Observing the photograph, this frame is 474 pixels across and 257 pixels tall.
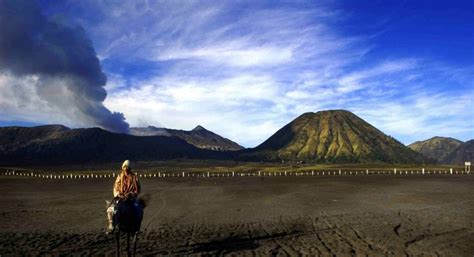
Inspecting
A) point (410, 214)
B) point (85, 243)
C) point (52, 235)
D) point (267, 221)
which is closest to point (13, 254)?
point (85, 243)

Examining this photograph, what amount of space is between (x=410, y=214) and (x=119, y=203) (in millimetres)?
15850

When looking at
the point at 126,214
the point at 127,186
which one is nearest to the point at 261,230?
the point at 127,186

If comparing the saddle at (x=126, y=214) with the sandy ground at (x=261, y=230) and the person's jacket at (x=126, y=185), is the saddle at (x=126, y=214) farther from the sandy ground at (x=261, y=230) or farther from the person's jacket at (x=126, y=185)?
the sandy ground at (x=261, y=230)

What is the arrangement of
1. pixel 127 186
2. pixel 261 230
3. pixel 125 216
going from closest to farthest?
pixel 125 216
pixel 127 186
pixel 261 230

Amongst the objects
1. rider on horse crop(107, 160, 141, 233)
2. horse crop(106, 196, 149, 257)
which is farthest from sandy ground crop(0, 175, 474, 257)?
rider on horse crop(107, 160, 141, 233)

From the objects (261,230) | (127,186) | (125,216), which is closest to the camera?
(125,216)

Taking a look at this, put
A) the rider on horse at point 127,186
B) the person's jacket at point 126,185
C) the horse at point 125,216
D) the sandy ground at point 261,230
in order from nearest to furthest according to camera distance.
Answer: the horse at point 125,216 → the rider on horse at point 127,186 → the person's jacket at point 126,185 → the sandy ground at point 261,230

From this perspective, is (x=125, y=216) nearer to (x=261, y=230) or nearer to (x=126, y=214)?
(x=126, y=214)

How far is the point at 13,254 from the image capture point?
43.7ft

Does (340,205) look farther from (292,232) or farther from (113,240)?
(113,240)

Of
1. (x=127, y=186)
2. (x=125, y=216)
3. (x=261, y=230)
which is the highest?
(x=127, y=186)

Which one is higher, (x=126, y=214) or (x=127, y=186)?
(x=127, y=186)

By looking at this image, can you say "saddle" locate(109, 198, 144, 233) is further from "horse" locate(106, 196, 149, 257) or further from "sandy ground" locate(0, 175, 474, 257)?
"sandy ground" locate(0, 175, 474, 257)

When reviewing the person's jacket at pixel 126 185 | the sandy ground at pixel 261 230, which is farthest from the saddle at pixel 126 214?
the sandy ground at pixel 261 230
